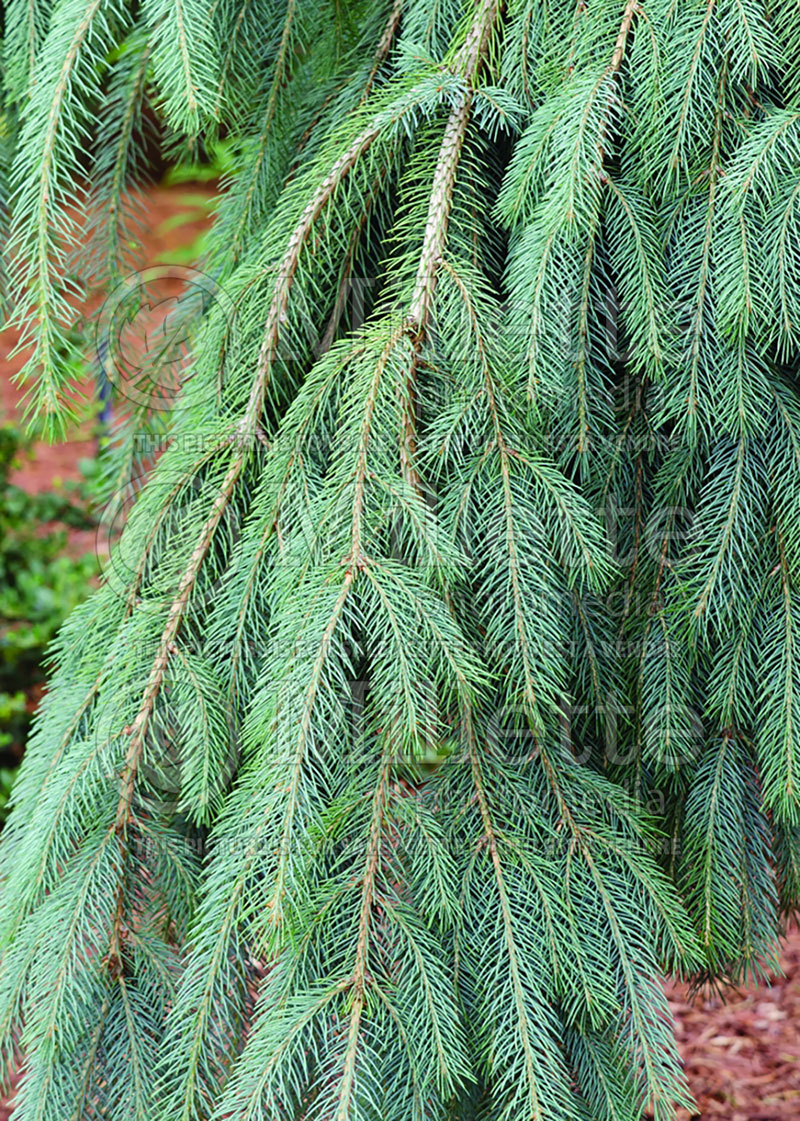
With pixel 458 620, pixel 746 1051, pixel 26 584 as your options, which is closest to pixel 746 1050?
pixel 746 1051

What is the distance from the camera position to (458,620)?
3.82ft

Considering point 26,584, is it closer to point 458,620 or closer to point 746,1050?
point 746,1050

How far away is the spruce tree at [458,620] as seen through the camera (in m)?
1.10

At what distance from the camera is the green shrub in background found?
134 inches

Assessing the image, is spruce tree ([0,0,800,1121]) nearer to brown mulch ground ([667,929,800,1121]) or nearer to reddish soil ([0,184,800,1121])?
reddish soil ([0,184,800,1121])

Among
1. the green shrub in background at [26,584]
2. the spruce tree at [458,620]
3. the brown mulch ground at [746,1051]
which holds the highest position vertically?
the spruce tree at [458,620]

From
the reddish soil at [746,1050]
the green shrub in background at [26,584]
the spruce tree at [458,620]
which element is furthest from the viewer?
the green shrub in background at [26,584]

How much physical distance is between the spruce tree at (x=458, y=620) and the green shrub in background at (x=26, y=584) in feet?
7.01

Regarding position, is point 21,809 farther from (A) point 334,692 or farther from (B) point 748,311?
(B) point 748,311

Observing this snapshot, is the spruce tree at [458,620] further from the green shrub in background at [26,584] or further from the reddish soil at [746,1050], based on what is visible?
the green shrub in background at [26,584]

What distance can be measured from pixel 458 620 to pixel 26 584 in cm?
272

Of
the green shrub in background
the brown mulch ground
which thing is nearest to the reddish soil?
the brown mulch ground

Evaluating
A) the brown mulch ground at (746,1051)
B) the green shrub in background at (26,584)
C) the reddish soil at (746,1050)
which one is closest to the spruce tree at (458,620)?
the reddish soil at (746,1050)

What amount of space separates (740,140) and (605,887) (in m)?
0.84
